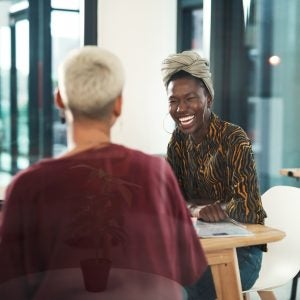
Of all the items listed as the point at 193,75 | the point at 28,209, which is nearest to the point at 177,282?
the point at 28,209

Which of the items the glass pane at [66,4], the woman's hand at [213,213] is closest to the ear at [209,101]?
the woman's hand at [213,213]

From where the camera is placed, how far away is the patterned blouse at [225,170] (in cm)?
116

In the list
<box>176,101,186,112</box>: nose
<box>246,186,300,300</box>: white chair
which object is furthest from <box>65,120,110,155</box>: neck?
<box>246,186,300,300</box>: white chair

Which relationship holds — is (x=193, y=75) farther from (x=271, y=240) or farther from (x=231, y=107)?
(x=271, y=240)

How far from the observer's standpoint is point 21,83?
843mm

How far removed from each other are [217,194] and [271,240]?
183 mm

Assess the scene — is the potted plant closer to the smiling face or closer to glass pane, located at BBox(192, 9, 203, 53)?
the smiling face

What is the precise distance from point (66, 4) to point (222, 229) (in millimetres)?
624

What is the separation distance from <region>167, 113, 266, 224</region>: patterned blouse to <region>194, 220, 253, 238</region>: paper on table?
24 millimetres

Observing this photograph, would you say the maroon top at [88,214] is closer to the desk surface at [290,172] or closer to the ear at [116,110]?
the ear at [116,110]

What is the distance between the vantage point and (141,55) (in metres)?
0.88

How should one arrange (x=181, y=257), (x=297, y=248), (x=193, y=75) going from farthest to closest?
1. (x=297, y=248)
2. (x=193, y=75)
3. (x=181, y=257)

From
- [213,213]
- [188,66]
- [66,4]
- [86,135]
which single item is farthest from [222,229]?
[66,4]

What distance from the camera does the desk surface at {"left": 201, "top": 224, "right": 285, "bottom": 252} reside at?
1.10m
